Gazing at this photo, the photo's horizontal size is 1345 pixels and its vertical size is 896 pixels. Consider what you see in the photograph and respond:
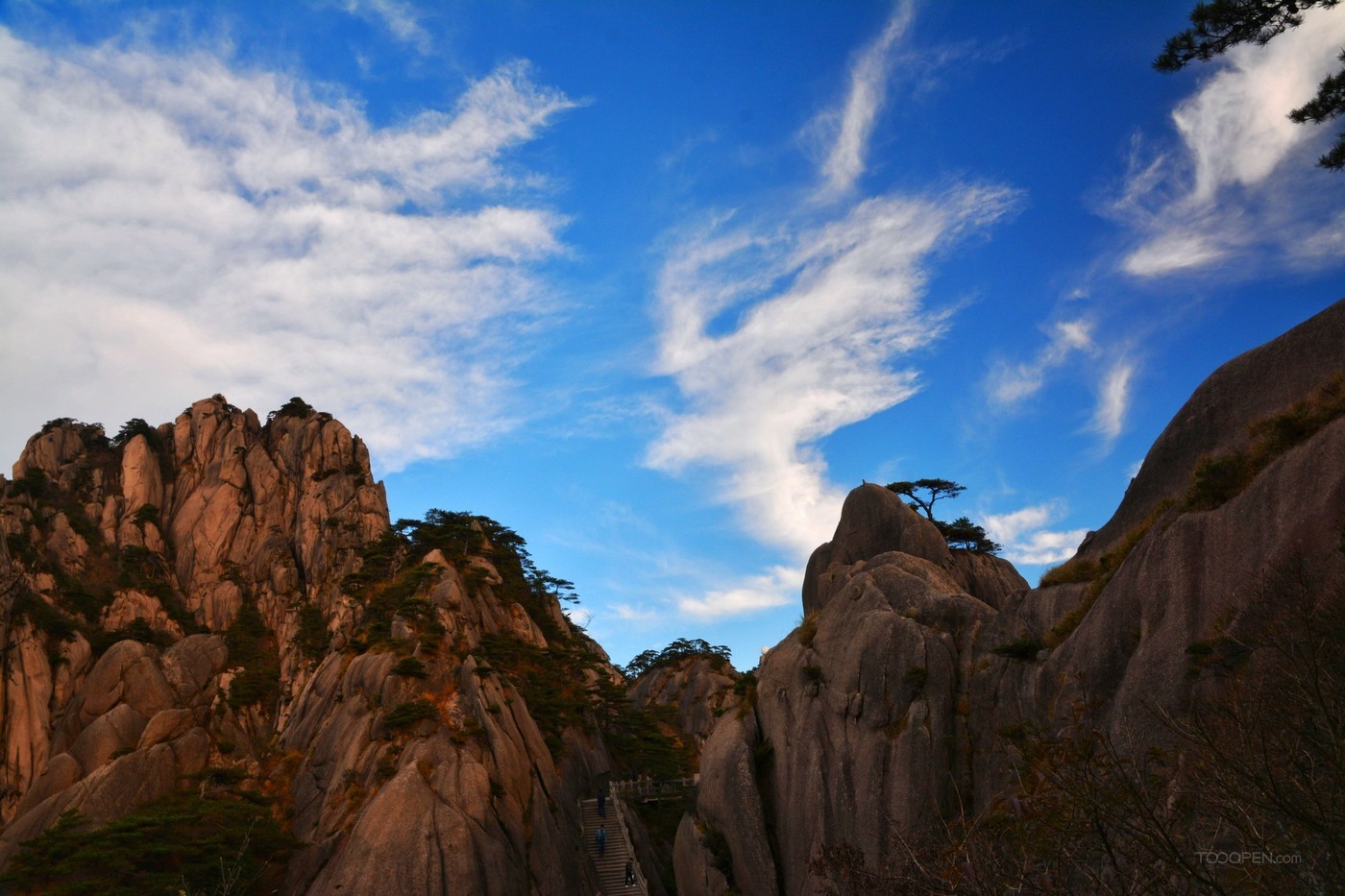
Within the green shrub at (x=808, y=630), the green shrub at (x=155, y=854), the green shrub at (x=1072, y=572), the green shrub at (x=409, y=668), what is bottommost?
the green shrub at (x=155, y=854)

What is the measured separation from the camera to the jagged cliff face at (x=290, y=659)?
147ft

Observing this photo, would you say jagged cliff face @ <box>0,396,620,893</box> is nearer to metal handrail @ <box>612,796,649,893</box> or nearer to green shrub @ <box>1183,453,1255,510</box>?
metal handrail @ <box>612,796,649,893</box>

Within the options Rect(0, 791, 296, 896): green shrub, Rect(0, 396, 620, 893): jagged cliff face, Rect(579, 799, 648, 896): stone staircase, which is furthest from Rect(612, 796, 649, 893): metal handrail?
Rect(0, 791, 296, 896): green shrub

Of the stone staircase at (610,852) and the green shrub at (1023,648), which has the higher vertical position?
the green shrub at (1023,648)

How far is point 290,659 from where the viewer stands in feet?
256

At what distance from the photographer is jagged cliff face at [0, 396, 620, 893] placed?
147ft

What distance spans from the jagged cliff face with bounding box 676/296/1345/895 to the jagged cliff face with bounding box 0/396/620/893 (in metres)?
14.8

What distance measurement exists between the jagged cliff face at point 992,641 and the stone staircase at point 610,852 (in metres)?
12.6

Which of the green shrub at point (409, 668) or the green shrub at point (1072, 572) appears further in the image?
the green shrub at point (409, 668)

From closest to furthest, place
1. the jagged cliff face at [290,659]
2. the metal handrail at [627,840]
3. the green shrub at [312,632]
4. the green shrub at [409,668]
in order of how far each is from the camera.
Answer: the jagged cliff face at [290,659] → the metal handrail at [627,840] → the green shrub at [409,668] → the green shrub at [312,632]

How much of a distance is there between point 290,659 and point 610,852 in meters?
43.4

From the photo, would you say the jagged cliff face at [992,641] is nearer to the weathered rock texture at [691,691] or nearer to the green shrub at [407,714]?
the green shrub at [407,714]

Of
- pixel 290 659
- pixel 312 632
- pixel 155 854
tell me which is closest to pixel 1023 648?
pixel 155 854

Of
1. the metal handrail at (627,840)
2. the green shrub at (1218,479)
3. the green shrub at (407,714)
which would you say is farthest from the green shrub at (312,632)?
the green shrub at (1218,479)
